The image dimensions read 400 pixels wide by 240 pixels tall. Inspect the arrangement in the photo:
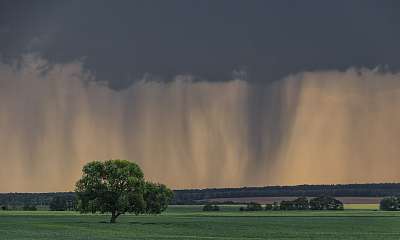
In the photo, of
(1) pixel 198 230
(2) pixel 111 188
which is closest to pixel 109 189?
(2) pixel 111 188

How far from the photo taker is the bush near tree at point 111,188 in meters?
128

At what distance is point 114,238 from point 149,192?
59944 millimetres

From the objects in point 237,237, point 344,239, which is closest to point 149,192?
point 237,237

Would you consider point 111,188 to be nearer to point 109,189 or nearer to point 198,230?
point 109,189

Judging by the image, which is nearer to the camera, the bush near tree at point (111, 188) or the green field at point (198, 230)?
the green field at point (198, 230)

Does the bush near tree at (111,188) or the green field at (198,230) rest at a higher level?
the bush near tree at (111,188)

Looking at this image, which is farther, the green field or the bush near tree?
the bush near tree

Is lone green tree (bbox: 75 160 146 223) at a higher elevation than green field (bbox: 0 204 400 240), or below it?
higher

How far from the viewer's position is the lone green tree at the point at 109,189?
128500 millimetres

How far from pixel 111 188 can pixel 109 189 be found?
33 cm

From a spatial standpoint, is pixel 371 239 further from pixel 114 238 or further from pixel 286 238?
pixel 114 238

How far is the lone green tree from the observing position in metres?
128

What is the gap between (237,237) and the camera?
276ft

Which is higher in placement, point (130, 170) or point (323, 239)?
point (130, 170)
